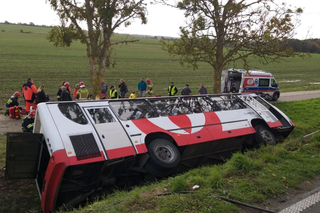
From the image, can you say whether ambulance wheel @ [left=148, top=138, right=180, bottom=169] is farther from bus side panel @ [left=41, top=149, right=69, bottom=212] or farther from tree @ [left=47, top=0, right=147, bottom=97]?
tree @ [left=47, top=0, right=147, bottom=97]

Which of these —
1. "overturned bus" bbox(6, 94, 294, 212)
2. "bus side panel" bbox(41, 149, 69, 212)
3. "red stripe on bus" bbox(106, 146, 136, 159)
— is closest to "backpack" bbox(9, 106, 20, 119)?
"overturned bus" bbox(6, 94, 294, 212)

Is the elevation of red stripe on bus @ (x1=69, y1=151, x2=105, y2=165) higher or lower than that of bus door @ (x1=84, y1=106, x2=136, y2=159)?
lower

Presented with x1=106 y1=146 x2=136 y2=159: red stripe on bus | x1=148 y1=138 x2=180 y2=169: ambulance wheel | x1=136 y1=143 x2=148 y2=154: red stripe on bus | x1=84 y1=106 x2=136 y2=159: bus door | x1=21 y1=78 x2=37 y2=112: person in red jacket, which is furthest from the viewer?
x1=21 y1=78 x2=37 y2=112: person in red jacket

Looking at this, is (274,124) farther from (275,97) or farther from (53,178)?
(275,97)

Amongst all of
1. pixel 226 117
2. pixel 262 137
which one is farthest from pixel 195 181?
pixel 262 137

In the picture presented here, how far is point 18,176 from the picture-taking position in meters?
6.64

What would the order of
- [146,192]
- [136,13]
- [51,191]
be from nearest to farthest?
[146,192]
[51,191]
[136,13]

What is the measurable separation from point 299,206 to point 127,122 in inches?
156

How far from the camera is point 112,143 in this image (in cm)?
647

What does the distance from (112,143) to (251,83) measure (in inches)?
713

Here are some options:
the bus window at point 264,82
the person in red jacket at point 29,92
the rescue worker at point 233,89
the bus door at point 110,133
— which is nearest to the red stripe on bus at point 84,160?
the bus door at point 110,133

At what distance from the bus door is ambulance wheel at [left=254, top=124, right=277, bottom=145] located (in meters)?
4.37

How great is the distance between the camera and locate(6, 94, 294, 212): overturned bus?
6.05 metres

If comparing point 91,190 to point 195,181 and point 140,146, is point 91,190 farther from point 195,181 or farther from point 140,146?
point 195,181
